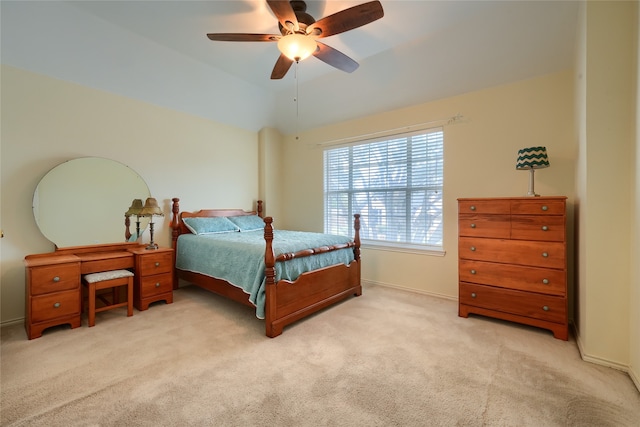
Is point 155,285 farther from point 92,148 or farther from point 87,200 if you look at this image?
point 92,148

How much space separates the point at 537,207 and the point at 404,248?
5.25 ft

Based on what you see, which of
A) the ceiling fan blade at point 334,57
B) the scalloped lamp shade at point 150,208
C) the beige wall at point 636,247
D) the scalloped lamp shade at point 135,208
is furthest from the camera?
the scalloped lamp shade at point 135,208

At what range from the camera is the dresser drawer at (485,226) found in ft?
8.43

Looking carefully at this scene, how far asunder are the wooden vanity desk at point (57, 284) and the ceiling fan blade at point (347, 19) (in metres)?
2.91

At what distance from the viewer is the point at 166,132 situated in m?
3.74

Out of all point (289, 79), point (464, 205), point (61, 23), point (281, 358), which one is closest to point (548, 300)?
point (464, 205)

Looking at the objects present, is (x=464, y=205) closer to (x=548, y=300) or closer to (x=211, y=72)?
(x=548, y=300)

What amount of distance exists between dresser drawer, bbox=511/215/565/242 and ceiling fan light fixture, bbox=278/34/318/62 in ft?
7.49

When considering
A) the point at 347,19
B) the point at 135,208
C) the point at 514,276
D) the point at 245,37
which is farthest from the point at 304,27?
the point at 135,208

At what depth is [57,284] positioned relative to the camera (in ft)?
8.11

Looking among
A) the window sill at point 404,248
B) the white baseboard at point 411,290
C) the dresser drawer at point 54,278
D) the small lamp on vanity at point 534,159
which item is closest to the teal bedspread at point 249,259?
the window sill at point 404,248

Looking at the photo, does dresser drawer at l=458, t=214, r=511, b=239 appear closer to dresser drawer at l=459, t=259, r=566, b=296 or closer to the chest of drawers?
dresser drawer at l=459, t=259, r=566, b=296

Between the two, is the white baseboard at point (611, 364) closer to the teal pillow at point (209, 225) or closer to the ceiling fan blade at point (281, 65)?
the ceiling fan blade at point (281, 65)

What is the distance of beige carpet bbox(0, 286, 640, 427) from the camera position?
1.49 meters
